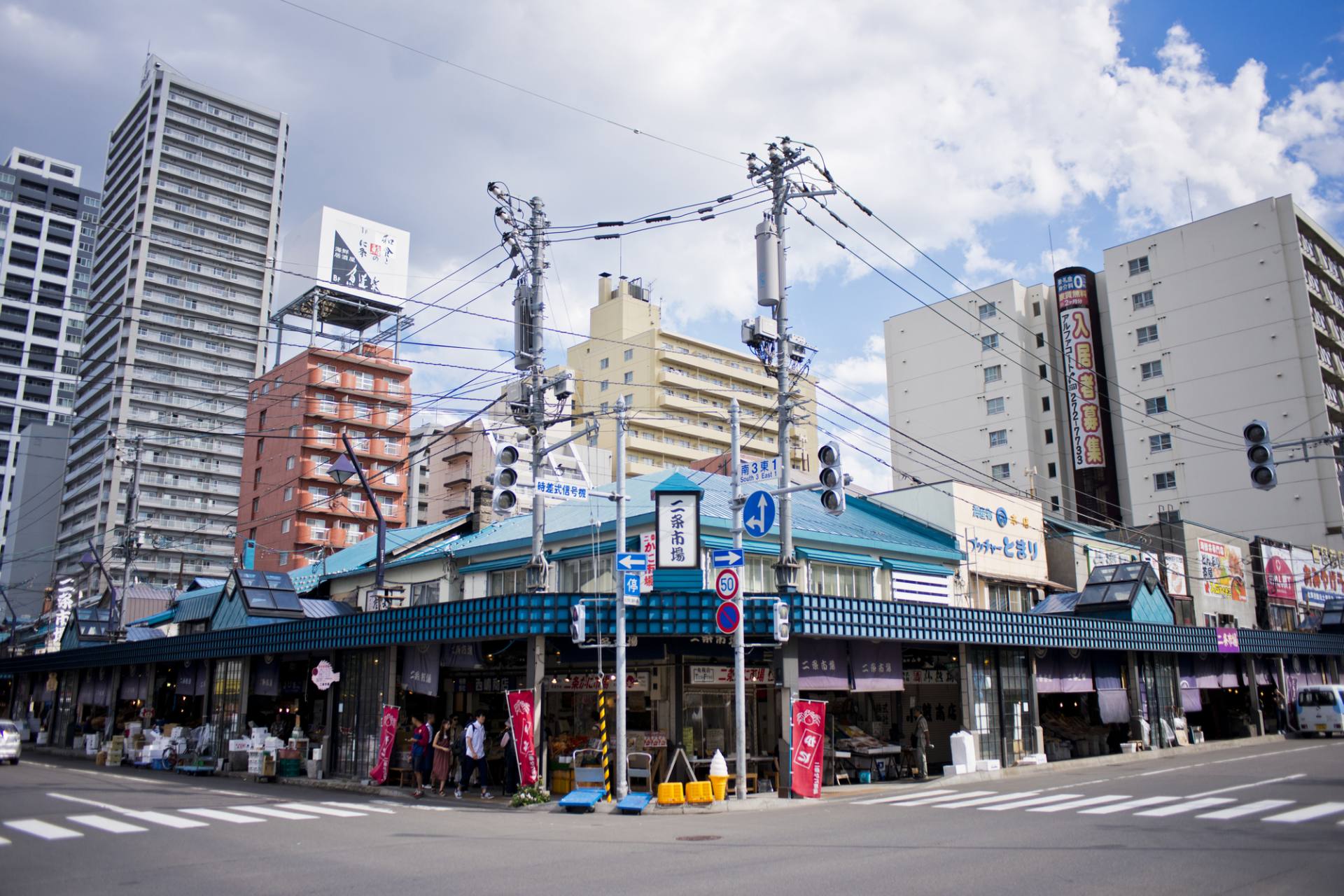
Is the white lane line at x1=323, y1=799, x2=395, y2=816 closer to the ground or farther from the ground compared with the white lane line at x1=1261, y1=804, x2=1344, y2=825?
closer to the ground

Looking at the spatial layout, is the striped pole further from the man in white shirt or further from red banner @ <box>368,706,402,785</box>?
red banner @ <box>368,706,402,785</box>

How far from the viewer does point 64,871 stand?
11.9 m

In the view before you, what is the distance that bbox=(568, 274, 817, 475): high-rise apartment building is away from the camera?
9000cm

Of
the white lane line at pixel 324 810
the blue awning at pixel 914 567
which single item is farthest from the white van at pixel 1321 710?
the white lane line at pixel 324 810

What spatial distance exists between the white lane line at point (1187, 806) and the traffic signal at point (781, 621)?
304 inches

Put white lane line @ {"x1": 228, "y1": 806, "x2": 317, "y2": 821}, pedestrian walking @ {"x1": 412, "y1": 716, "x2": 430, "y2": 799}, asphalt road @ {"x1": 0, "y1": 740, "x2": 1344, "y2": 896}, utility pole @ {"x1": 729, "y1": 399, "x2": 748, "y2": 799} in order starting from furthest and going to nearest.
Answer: pedestrian walking @ {"x1": 412, "y1": 716, "x2": 430, "y2": 799} < utility pole @ {"x1": 729, "y1": 399, "x2": 748, "y2": 799} < white lane line @ {"x1": 228, "y1": 806, "x2": 317, "y2": 821} < asphalt road @ {"x1": 0, "y1": 740, "x2": 1344, "y2": 896}

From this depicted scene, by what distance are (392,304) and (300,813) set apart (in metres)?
63.4

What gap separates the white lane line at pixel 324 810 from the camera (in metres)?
18.6

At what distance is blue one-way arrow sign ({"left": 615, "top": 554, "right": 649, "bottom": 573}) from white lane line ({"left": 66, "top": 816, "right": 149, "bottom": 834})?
32.6ft

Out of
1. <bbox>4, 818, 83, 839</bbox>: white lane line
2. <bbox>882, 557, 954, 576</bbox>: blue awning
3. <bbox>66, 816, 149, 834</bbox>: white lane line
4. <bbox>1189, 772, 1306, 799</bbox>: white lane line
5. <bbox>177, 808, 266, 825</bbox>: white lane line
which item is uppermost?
<bbox>882, 557, 954, 576</bbox>: blue awning

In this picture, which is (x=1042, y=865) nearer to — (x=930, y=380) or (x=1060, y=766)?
(x=1060, y=766)

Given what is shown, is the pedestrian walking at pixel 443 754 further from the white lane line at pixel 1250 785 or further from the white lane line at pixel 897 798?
the white lane line at pixel 1250 785

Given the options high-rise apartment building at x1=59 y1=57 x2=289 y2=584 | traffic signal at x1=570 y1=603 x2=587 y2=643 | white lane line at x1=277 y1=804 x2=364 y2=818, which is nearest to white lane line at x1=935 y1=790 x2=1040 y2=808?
traffic signal at x1=570 y1=603 x2=587 y2=643

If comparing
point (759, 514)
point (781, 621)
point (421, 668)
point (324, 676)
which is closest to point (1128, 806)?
point (781, 621)
